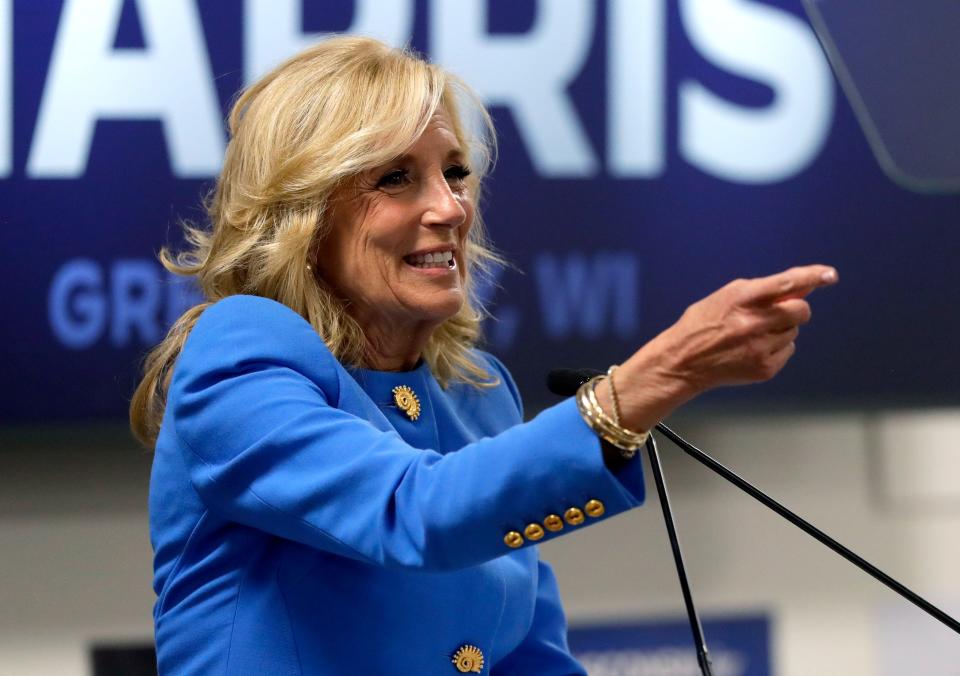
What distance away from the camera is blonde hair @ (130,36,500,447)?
1.54 m

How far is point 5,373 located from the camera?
2.63 m

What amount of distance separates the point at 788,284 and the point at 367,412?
0.64m

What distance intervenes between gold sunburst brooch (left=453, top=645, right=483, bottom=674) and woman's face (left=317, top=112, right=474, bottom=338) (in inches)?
16.1

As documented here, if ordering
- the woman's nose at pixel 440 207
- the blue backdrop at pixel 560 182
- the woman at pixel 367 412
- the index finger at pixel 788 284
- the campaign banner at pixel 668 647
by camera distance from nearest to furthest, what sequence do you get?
the index finger at pixel 788 284
the woman at pixel 367 412
the woman's nose at pixel 440 207
the blue backdrop at pixel 560 182
the campaign banner at pixel 668 647

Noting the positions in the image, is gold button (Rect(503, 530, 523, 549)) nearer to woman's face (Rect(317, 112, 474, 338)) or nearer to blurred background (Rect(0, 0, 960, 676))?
woman's face (Rect(317, 112, 474, 338))

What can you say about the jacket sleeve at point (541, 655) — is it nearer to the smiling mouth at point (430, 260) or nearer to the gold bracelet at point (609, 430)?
the smiling mouth at point (430, 260)

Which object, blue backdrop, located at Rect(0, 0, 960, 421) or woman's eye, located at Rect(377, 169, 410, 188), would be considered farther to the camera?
blue backdrop, located at Rect(0, 0, 960, 421)

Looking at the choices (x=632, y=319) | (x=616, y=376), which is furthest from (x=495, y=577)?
(x=632, y=319)

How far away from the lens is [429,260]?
1597 millimetres

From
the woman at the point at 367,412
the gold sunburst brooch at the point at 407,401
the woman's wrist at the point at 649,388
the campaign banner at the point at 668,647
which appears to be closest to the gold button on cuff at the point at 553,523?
the woman at the point at 367,412

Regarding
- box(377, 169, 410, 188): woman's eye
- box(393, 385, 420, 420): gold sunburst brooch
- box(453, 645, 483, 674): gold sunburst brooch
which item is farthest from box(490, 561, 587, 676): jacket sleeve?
box(377, 169, 410, 188): woman's eye

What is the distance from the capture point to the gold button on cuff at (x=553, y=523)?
105 centimetres

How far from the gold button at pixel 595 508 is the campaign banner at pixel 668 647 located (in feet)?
6.18

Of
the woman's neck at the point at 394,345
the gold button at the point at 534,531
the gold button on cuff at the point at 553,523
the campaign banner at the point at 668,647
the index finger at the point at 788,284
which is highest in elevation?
the index finger at the point at 788,284
